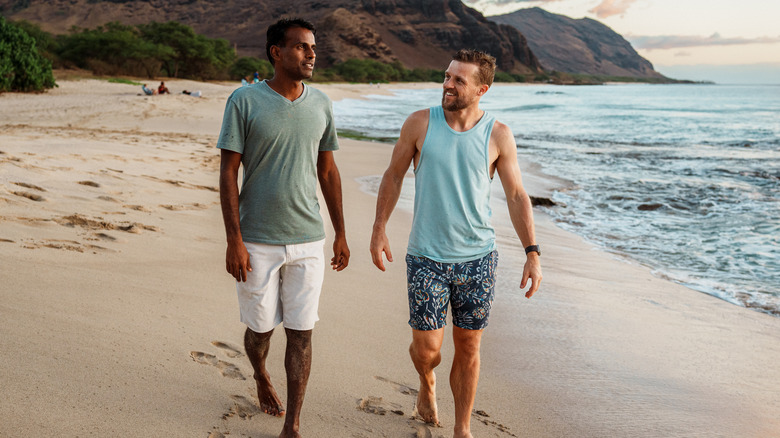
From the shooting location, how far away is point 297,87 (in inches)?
106

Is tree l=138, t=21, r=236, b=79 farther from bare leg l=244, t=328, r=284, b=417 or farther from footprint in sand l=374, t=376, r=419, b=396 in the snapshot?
bare leg l=244, t=328, r=284, b=417

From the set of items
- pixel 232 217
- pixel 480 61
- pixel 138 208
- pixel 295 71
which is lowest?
pixel 138 208

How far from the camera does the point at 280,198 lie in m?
2.66

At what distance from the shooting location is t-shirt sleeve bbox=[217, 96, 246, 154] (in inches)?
100

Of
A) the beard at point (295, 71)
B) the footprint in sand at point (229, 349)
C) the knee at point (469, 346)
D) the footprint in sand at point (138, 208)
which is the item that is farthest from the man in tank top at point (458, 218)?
the footprint in sand at point (138, 208)

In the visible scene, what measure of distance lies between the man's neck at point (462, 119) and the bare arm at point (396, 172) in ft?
0.37

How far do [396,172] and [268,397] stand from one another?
120 centimetres

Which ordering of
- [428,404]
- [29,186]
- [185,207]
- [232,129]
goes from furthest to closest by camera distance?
[185,207]
[29,186]
[428,404]
[232,129]

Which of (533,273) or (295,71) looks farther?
(533,273)

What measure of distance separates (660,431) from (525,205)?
4.35 feet

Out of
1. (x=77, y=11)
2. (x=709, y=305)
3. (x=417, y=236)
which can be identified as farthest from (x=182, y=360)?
(x=77, y=11)

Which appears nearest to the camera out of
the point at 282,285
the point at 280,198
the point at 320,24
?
the point at 280,198

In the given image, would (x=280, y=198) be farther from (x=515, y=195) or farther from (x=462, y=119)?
(x=515, y=195)

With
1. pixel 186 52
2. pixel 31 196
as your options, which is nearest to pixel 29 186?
pixel 31 196
